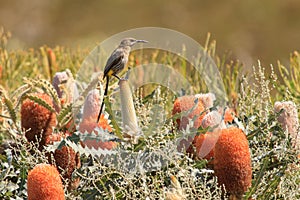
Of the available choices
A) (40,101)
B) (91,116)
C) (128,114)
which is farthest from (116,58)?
(40,101)

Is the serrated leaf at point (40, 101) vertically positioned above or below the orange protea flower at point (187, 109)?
above

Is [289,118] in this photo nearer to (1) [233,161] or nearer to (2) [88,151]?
(1) [233,161]

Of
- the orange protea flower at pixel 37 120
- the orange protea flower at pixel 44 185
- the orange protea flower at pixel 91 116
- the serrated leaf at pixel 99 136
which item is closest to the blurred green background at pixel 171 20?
the orange protea flower at pixel 37 120

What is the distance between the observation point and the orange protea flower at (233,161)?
5.40ft

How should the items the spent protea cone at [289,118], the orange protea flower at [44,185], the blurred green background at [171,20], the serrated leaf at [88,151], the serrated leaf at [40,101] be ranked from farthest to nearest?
the blurred green background at [171,20] → the serrated leaf at [40,101] → the spent protea cone at [289,118] → the serrated leaf at [88,151] → the orange protea flower at [44,185]

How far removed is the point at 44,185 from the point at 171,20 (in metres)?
6.82

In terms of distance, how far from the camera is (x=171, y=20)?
8.33 m

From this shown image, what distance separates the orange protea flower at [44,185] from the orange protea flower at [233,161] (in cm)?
37

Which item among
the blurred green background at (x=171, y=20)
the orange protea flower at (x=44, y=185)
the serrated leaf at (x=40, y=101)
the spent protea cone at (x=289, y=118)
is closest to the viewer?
the orange protea flower at (x=44, y=185)

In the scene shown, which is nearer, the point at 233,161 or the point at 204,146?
the point at 233,161

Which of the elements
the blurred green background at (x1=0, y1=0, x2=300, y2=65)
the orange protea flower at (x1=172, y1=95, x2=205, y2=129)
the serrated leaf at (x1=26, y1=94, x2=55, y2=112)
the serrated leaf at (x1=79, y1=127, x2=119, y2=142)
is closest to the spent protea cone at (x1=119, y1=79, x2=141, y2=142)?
the serrated leaf at (x1=79, y1=127, x2=119, y2=142)

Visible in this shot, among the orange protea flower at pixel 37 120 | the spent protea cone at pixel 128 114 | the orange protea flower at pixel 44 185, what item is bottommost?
the orange protea flower at pixel 44 185

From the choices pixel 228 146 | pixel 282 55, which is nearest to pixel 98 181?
pixel 228 146

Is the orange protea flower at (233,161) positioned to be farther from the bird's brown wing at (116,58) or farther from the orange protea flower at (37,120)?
the orange protea flower at (37,120)
